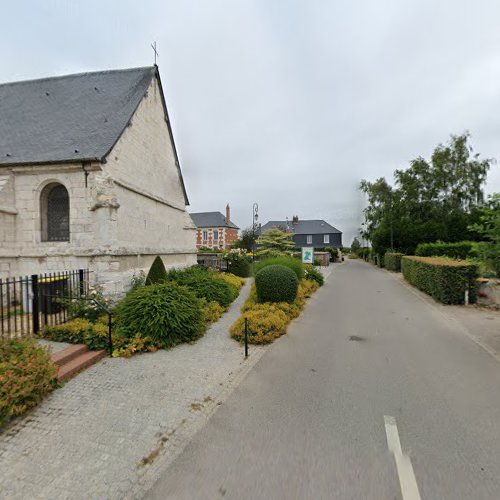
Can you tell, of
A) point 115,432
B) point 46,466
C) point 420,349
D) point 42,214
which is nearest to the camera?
point 46,466

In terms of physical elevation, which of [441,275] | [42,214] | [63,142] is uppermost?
[63,142]

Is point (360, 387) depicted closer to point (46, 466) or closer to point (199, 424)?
point (199, 424)

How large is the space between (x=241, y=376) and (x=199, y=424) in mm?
1460

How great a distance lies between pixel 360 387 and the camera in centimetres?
443

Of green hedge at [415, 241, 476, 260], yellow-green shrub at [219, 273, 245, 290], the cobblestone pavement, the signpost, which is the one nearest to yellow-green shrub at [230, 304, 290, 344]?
the cobblestone pavement

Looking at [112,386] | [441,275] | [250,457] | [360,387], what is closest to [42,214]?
[112,386]

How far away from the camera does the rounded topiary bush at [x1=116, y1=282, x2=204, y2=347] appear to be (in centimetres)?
619

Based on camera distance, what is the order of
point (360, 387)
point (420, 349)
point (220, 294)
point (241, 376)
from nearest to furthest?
point (360, 387), point (241, 376), point (420, 349), point (220, 294)

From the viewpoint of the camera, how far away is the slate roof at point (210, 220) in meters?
57.7

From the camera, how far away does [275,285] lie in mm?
9172

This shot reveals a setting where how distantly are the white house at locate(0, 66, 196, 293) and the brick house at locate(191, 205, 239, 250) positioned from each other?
4320cm

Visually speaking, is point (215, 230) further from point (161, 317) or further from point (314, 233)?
point (161, 317)

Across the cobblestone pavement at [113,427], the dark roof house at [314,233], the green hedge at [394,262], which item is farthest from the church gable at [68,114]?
the dark roof house at [314,233]

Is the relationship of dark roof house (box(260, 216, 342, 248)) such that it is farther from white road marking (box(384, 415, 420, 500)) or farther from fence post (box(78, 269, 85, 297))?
white road marking (box(384, 415, 420, 500))
